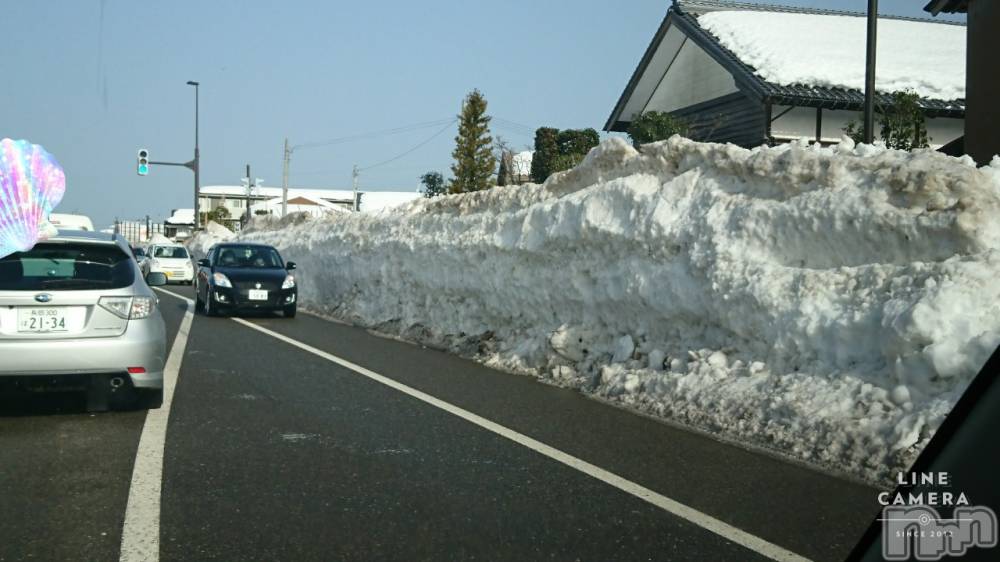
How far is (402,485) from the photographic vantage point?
504 cm

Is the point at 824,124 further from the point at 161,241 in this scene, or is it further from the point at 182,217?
the point at 182,217

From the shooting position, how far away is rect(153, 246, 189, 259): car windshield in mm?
34281

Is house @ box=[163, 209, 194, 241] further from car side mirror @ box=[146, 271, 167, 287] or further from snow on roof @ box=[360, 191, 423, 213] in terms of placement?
car side mirror @ box=[146, 271, 167, 287]

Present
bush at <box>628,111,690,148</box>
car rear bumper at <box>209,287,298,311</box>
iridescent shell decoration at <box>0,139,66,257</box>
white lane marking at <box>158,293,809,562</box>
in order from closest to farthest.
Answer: white lane marking at <box>158,293,809,562</box> → iridescent shell decoration at <box>0,139,66,257</box> → car rear bumper at <box>209,287,298,311</box> → bush at <box>628,111,690,148</box>

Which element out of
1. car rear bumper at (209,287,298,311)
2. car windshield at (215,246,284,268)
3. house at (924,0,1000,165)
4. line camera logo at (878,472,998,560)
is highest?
house at (924,0,1000,165)

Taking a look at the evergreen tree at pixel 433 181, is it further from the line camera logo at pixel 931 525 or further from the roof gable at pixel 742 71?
the line camera logo at pixel 931 525

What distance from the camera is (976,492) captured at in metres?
1.40

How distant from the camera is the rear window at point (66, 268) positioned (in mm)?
6770

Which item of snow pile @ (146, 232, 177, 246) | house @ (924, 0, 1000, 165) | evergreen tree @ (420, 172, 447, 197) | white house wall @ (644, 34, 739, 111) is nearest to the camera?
house @ (924, 0, 1000, 165)

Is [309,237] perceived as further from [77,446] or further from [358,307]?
[77,446]

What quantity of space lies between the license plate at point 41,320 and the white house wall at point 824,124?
704 inches

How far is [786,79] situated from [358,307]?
1171 cm

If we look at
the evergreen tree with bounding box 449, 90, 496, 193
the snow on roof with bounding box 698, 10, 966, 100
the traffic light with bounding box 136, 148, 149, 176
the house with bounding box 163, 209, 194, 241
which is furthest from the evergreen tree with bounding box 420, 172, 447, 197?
the house with bounding box 163, 209, 194, 241

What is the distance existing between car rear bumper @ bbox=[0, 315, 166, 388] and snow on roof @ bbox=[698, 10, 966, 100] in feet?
55.0
